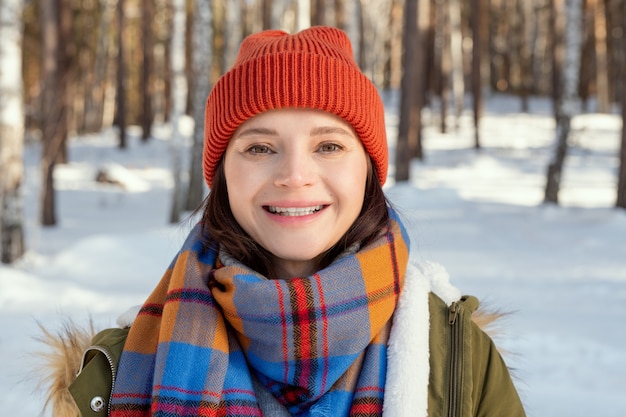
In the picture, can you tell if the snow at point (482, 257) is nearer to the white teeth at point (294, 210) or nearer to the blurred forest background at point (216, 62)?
the white teeth at point (294, 210)

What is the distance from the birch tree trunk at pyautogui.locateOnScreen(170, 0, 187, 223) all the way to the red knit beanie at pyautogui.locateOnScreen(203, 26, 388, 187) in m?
9.85

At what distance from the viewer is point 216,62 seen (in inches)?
1494

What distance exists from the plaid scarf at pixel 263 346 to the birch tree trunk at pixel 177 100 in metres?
10.1

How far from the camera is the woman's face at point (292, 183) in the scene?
1.69 metres

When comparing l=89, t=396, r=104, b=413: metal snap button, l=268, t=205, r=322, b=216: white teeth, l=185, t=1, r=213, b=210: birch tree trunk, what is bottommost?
l=89, t=396, r=104, b=413: metal snap button

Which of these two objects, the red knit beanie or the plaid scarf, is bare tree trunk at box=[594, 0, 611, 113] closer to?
the red knit beanie

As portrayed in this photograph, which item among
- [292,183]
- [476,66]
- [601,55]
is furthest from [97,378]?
[601,55]

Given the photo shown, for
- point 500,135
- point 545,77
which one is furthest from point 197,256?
point 545,77

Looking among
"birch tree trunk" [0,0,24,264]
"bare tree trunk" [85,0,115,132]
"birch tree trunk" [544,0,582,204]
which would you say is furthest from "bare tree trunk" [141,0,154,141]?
"birch tree trunk" [0,0,24,264]

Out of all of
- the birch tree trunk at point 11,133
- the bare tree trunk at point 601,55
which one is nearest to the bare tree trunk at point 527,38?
the bare tree trunk at point 601,55

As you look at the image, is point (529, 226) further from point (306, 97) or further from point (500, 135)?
point (500, 135)

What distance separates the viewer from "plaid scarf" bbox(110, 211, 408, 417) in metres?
1.61

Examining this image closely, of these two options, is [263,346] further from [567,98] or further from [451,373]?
[567,98]

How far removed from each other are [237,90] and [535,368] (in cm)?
364
